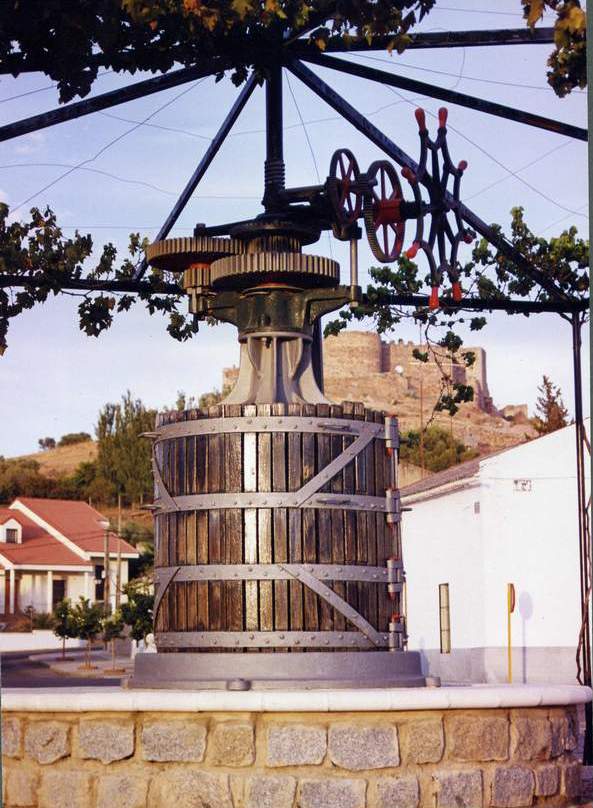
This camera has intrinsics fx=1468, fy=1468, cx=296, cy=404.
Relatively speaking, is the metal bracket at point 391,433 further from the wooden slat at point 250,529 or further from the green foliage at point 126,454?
the green foliage at point 126,454

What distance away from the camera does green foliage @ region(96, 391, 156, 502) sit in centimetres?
4034

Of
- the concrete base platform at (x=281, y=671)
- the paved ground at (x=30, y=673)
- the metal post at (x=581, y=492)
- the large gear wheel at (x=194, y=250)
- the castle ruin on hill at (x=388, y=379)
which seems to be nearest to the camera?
the concrete base platform at (x=281, y=671)

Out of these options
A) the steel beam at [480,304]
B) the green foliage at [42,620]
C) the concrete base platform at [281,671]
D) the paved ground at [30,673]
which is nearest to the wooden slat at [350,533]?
the concrete base platform at [281,671]

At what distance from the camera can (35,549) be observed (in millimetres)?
46969

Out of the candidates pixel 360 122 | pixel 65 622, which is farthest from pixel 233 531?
pixel 65 622

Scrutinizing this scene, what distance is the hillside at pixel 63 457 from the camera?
221 feet

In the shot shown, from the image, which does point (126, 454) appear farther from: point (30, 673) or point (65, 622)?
point (30, 673)

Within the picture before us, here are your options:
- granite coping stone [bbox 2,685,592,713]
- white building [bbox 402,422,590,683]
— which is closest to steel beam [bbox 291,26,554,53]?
granite coping stone [bbox 2,685,592,713]

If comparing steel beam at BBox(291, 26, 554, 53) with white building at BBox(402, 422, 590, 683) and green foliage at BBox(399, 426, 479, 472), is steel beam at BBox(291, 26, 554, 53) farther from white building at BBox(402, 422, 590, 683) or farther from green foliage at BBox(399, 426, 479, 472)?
green foliage at BBox(399, 426, 479, 472)

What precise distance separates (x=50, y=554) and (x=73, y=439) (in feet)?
102

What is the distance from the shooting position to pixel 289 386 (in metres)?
9.70

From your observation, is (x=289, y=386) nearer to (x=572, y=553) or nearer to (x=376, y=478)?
(x=376, y=478)

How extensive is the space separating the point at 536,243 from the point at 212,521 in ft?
20.4

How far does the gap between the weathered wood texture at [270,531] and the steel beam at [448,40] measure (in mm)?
2910
